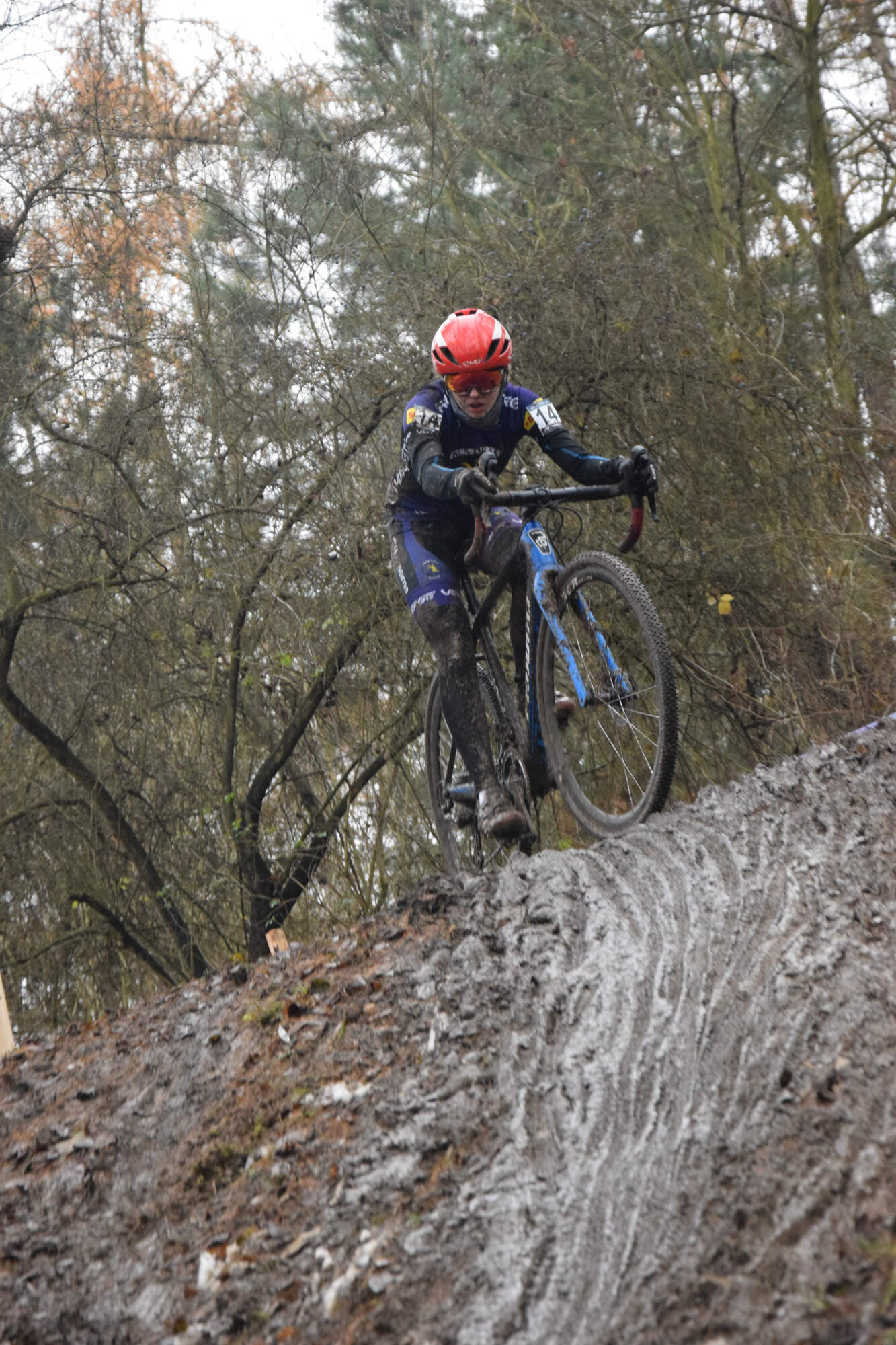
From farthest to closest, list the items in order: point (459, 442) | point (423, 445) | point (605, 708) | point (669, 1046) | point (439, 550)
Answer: point (439, 550)
point (459, 442)
point (423, 445)
point (605, 708)
point (669, 1046)

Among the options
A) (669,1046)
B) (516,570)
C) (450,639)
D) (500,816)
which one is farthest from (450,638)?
(669,1046)

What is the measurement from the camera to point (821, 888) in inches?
130

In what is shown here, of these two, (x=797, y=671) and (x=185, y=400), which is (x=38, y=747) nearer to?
(x=185, y=400)

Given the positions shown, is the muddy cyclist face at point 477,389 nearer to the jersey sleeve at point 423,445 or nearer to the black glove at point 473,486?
the jersey sleeve at point 423,445

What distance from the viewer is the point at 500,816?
5051 millimetres

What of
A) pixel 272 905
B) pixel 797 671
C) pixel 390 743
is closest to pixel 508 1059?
pixel 797 671

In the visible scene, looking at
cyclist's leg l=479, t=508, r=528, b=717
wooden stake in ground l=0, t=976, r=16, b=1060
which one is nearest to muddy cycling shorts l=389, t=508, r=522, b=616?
cyclist's leg l=479, t=508, r=528, b=717

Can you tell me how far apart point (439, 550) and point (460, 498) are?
616 mm

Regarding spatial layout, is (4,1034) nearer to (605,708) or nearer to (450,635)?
(450,635)

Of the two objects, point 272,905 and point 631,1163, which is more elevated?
point 272,905

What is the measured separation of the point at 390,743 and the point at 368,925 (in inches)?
191

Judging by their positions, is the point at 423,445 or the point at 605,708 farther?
the point at 423,445

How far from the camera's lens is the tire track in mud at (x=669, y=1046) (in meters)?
1.90

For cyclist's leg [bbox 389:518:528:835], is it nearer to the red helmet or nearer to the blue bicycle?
the blue bicycle
